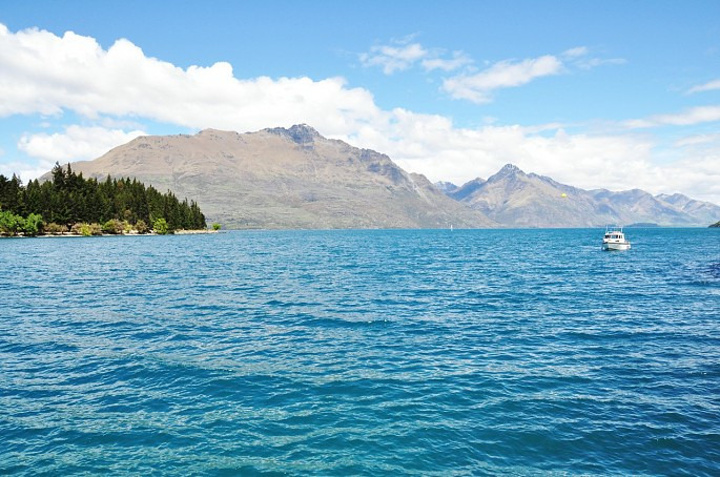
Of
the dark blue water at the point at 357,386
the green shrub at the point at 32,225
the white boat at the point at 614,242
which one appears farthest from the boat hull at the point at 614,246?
the green shrub at the point at 32,225

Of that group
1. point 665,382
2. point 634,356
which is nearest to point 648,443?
point 665,382

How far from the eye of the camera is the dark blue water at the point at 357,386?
1598cm

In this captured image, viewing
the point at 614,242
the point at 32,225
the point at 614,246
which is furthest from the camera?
the point at 32,225

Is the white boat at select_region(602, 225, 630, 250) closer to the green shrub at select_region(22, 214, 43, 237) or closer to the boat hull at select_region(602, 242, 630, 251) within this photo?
the boat hull at select_region(602, 242, 630, 251)

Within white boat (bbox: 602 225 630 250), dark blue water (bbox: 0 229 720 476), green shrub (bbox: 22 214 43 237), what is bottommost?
dark blue water (bbox: 0 229 720 476)

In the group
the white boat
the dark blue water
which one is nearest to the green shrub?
the dark blue water

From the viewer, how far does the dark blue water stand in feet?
52.4

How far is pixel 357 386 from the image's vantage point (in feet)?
74.8

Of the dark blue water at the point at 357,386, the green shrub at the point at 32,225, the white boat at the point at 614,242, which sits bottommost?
the dark blue water at the point at 357,386

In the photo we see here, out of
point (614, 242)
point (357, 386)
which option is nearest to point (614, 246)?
point (614, 242)

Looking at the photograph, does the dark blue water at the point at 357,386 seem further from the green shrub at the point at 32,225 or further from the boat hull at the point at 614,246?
the green shrub at the point at 32,225

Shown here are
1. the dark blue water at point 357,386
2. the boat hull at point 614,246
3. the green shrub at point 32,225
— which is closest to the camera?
the dark blue water at point 357,386

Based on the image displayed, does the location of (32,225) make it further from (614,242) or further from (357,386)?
(614,242)

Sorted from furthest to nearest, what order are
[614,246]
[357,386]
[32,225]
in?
1. [32,225]
2. [614,246]
3. [357,386]
